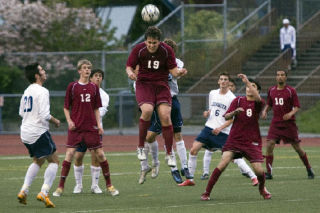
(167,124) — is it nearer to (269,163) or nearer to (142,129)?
(142,129)

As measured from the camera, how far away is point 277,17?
34.9m

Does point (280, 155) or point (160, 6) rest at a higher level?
point (160, 6)

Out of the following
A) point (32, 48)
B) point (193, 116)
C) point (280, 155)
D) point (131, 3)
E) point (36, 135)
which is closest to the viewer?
point (36, 135)

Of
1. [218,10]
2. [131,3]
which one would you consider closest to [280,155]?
[218,10]

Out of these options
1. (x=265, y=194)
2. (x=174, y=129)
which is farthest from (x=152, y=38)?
(x=265, y=194)

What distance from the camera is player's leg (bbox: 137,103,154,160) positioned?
1367 cm

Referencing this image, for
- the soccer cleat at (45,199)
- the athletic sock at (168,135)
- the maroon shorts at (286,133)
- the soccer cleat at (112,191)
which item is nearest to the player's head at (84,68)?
the athletic sock at (168,135)

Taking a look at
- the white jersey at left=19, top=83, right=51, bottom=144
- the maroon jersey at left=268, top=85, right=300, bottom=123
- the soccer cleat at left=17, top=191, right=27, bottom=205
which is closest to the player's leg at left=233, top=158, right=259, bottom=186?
the maroon jersey at left=268, top=85, right=300, bottom=123

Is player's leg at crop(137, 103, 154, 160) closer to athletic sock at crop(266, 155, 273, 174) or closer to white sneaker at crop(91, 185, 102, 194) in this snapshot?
white sneaker at crop(91, 185, 102, 194)

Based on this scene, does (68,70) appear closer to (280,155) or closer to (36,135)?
(280,155)

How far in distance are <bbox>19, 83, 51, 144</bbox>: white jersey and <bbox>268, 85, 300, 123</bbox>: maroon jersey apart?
581 centimetres

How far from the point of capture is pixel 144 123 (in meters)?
13.8

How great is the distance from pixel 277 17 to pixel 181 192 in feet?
72.2

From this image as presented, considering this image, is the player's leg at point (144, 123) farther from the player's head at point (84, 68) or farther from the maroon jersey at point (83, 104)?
the player's head at point (84, 68)
